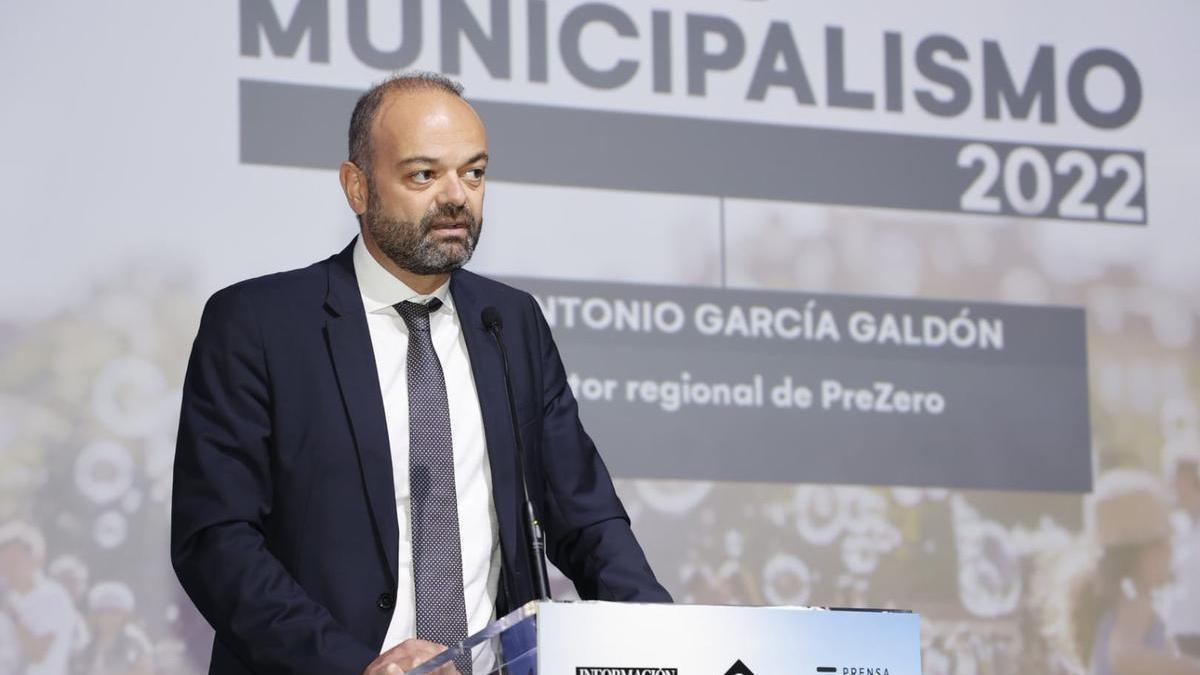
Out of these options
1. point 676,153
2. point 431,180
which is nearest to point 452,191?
point 431,180

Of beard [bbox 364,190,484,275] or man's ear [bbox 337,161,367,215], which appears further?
man's ear [bbox 337,161,367,215]

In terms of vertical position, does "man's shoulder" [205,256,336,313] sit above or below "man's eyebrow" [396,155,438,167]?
below

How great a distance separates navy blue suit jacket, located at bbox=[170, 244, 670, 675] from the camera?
2559 millimetres

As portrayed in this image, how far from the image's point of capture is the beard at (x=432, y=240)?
2.83m

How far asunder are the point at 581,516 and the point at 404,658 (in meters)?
0.68

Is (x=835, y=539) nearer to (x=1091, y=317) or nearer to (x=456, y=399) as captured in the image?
(x=1091, y=317)

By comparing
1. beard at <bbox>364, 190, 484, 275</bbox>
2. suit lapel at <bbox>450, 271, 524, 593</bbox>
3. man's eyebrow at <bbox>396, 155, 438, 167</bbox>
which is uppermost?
man's eyebrow at <bbox>396, 155, 438, 167</bbox>

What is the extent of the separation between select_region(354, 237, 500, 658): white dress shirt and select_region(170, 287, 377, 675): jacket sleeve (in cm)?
20

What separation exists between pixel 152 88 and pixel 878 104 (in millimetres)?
1858

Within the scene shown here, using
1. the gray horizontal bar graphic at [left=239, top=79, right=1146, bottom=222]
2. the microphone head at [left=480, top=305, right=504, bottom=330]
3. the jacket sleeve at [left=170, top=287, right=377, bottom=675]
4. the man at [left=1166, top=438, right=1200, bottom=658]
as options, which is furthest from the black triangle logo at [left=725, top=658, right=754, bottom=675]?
the man at [left=1166, top=438, right=1200, bottom=658]

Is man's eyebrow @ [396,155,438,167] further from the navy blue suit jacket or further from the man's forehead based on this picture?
the navy blue suit jacket

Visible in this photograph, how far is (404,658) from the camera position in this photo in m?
2.28

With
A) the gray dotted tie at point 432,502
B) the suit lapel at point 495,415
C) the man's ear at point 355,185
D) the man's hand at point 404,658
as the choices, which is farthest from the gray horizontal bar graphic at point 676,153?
the man's hand at point 404,658

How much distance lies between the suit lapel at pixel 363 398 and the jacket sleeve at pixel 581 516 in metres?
0.31
